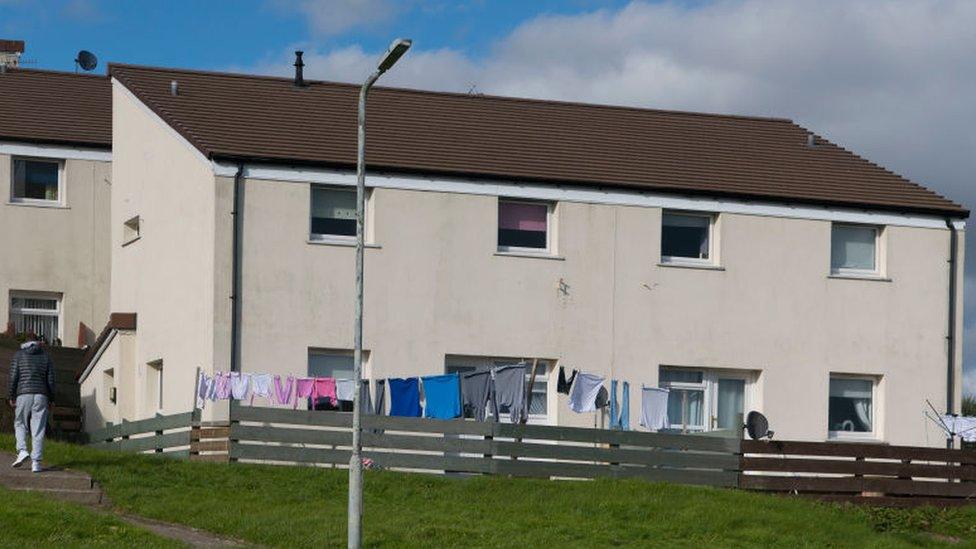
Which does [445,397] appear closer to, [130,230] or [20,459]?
[20,459]

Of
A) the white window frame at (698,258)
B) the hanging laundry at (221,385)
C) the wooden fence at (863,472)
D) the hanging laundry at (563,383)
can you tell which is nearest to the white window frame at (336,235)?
the hanging laundry at (221,385)

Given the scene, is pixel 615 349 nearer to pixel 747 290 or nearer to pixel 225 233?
pixel 747 290

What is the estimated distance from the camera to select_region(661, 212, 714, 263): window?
36.3 meters

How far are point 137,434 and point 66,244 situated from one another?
10.6 meters

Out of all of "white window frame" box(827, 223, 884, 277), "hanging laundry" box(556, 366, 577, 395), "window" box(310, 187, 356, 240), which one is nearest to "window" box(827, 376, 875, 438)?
"white window frame" box(827, 223, 884, 277)

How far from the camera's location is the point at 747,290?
119 ft

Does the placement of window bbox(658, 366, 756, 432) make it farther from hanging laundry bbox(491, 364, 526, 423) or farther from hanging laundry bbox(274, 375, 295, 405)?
hanging laundry bbox(274, 375, 295, 405)

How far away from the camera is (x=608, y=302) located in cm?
3547

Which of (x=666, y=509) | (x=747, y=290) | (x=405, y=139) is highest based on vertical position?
(x=405, y=139)

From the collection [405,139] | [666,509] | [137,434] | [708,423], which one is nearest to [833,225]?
[708,423]

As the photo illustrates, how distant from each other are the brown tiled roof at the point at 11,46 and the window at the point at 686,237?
23.4 meters

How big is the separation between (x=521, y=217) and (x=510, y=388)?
4.32 meters

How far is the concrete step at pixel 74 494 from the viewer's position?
85.1ft

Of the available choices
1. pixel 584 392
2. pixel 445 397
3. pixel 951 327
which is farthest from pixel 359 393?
pixel 951 327
